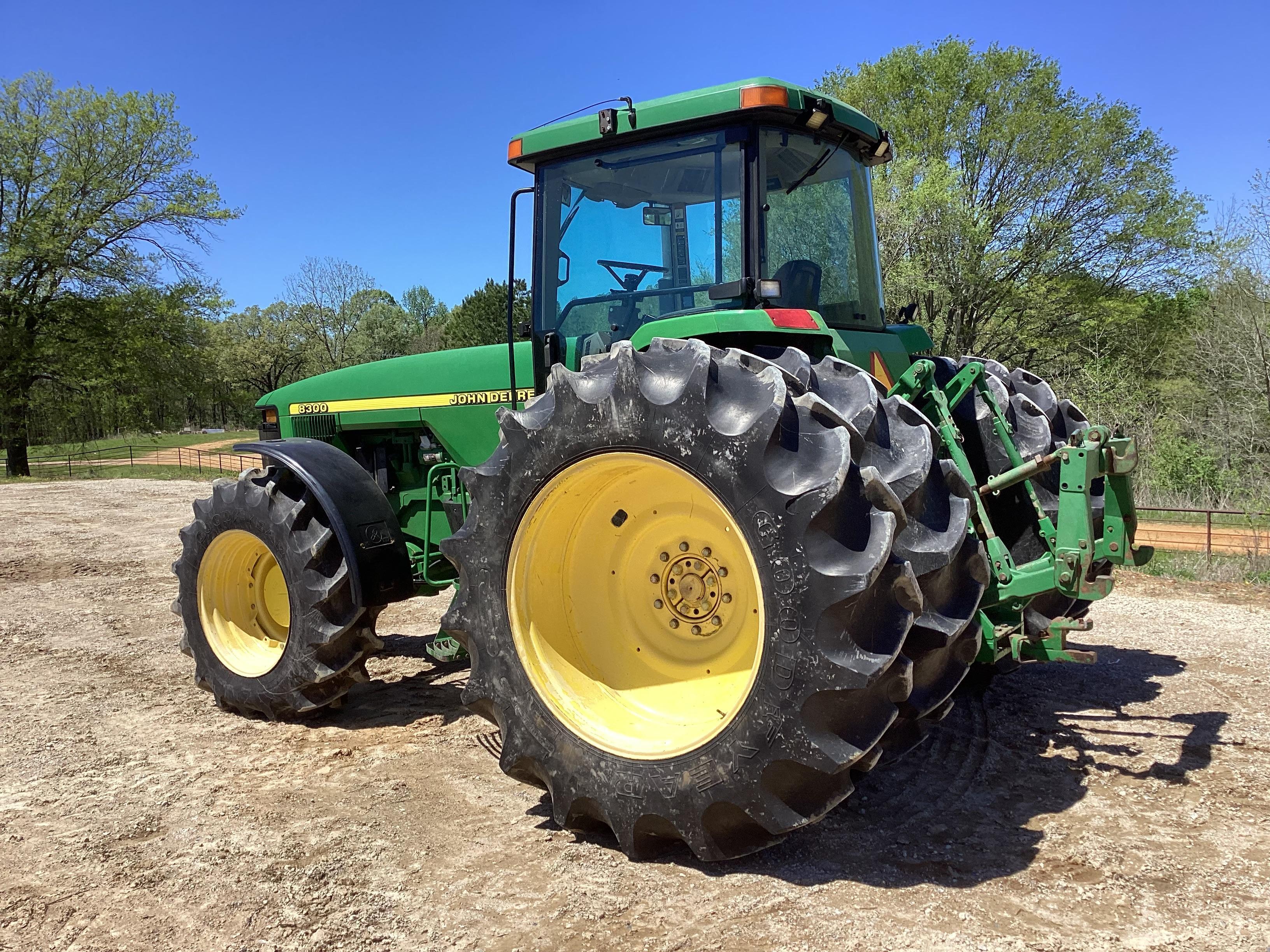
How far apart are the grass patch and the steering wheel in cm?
553

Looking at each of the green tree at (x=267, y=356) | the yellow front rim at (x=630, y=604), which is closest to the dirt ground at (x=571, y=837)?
the yellow front rim at (x=630, y=604)

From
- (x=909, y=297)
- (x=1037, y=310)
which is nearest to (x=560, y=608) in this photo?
(x=909, y=297)

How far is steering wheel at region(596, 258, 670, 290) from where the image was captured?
4.05 metres

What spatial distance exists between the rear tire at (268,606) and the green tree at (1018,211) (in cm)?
2112

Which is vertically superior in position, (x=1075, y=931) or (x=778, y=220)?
(x=778, y=220)

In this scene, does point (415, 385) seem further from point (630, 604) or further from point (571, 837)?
point (571, 837)

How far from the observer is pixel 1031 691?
4.72 meters

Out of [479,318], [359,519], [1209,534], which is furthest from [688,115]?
[479,318]

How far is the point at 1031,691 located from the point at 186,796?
395cm

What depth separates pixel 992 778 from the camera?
3637mm

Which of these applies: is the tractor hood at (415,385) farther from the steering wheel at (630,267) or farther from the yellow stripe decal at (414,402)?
the steering wheel at (630,267)

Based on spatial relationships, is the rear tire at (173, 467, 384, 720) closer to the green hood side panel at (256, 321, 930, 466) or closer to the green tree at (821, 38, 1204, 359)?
the green hood side panel at (256, 321, 930, 466)

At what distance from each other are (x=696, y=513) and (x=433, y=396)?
2.18m

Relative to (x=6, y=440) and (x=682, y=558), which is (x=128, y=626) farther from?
(x=6, y=440)
